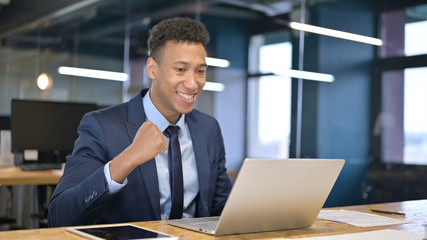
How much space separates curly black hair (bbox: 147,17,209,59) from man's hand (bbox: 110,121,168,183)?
0.45 metres

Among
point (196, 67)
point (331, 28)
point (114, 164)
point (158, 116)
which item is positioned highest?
point (331, 28)

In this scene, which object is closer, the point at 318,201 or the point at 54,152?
the point at 318,201

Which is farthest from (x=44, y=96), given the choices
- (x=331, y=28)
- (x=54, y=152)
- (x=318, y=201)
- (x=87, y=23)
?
(x=318, y=201)

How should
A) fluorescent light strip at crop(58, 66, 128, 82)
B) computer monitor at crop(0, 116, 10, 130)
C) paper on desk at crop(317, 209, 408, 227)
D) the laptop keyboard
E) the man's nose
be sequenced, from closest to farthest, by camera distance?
the laptop keyboard, paper on desk at crop(317, 209, 408, 227), the man's nose, computer monitor at crop(0, 116, 10, 130), fluorescent light strip at crop(58, 66, 128, 82)

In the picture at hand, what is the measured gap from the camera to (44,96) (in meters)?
6.90

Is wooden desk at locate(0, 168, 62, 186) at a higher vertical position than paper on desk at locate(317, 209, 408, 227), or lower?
lower

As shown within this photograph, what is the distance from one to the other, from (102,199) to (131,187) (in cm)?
22

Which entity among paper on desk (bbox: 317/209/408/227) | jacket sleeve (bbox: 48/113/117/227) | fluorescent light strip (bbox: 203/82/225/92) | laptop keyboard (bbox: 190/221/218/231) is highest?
fluorescent light strip (bbox: 203/82/225/92)

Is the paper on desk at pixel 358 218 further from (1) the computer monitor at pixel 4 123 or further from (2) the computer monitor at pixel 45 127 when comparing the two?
(1) the computer monitor at pixel 4 123

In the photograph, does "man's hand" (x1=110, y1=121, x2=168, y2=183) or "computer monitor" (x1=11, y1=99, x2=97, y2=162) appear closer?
"man's hand" (x1=110, y1=121, x2=168, y2=183)

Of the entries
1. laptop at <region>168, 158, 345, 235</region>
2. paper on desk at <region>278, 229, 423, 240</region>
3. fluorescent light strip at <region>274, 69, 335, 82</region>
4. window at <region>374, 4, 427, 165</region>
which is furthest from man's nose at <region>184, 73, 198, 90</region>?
fluorescent light strip at <region>274, 69, 335, 82</region>

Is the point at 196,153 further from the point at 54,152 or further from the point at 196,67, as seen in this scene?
the point at 54,152

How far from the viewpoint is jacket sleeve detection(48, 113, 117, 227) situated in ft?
4.96

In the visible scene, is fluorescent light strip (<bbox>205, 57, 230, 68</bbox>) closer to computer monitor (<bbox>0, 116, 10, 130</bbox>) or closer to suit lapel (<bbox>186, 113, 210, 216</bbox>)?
computer monitor (<bbox>0, 116, 10, 130</bbox>)
